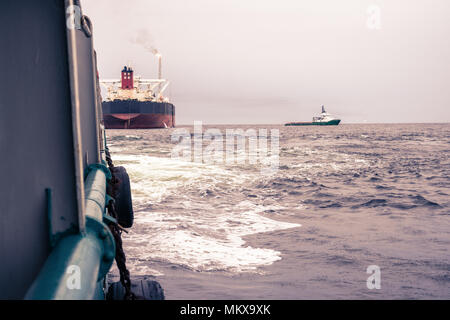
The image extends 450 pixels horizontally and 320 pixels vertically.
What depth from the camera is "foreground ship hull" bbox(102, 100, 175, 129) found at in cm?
6162

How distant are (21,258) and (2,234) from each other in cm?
13

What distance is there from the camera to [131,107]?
62.3m

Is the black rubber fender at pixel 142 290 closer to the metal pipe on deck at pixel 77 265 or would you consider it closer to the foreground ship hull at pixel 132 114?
the metal pipe on deck at pixel 77 265

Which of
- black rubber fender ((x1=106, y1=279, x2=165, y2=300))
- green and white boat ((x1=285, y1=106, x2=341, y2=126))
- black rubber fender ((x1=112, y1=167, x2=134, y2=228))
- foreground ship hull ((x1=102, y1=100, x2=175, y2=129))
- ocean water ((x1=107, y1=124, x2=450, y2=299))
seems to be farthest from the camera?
green and white boat ((x1=285, y1=106, x2=341, y2=126))

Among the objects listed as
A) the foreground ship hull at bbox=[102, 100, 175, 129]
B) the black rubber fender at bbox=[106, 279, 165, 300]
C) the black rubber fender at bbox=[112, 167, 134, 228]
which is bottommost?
the black rubber fender at bbox=[106, 279, 165, 300]

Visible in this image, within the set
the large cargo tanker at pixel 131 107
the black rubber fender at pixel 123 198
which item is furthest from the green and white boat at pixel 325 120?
the black rubber fender at pixel 123 198

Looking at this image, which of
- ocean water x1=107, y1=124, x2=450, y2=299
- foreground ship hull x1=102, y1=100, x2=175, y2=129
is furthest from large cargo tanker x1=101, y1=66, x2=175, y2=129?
ocean water x1=107, y1=124, x2=450, y2=299

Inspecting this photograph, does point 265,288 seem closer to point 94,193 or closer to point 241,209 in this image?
point 94,193

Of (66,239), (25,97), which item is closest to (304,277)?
(66,239)

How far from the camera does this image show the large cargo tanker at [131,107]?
203 ft

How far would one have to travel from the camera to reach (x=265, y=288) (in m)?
4.81

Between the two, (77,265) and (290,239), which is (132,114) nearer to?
(290,239)

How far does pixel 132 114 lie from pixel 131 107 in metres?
1.22

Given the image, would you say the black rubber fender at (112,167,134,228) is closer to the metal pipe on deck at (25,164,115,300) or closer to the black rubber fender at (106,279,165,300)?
the black rubber fender at (106,279,165,300)
